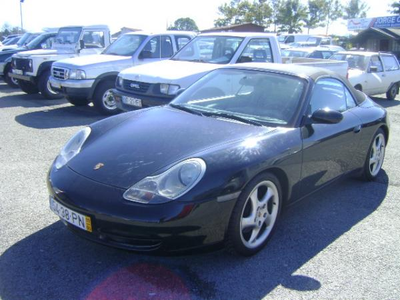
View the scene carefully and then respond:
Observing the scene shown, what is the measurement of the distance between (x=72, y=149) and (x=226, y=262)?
1.59 metres

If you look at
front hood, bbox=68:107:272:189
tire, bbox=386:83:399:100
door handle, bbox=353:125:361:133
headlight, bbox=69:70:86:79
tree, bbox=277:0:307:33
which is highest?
tree, bbox=277:0:307:33

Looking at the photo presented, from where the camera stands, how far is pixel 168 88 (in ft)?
23.6

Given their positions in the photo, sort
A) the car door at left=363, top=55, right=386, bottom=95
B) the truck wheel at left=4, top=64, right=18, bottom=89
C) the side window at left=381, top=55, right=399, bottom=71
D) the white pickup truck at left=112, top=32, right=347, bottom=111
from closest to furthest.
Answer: the white pickup truck at left=112, top=32, right=347, bottom=111 → the car door at left=363, top=55, right=386, bottom=95 → the side window at left=381, top=55, right=399, bottom=71 → the truck wheel at left=4, top=64, right=18, bottom=89

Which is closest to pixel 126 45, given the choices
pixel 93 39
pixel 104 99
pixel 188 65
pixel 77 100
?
pixel 104 99

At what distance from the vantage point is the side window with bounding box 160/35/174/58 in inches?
394

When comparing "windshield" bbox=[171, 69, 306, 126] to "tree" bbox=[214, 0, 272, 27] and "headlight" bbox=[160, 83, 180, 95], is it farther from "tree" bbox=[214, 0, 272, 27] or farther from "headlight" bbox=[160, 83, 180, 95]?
"tree" bbox=[214, 0, 272, 27]

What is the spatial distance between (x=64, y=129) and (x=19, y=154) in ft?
5.93

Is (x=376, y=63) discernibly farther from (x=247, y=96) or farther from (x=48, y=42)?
A: (x=48, y=42)

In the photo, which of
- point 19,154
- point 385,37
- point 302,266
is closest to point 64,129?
point 19,154

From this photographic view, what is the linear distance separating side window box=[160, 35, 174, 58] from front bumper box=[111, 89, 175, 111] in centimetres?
239

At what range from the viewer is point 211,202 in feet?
9.23

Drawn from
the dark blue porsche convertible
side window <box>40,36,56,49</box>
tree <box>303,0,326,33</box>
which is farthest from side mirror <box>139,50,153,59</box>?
tree <box>303,0,326,33</box>

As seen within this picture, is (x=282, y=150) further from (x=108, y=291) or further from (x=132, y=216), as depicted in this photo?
(x=108, y=291)

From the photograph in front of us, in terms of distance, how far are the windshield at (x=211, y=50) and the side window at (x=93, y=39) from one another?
12.3 feet
